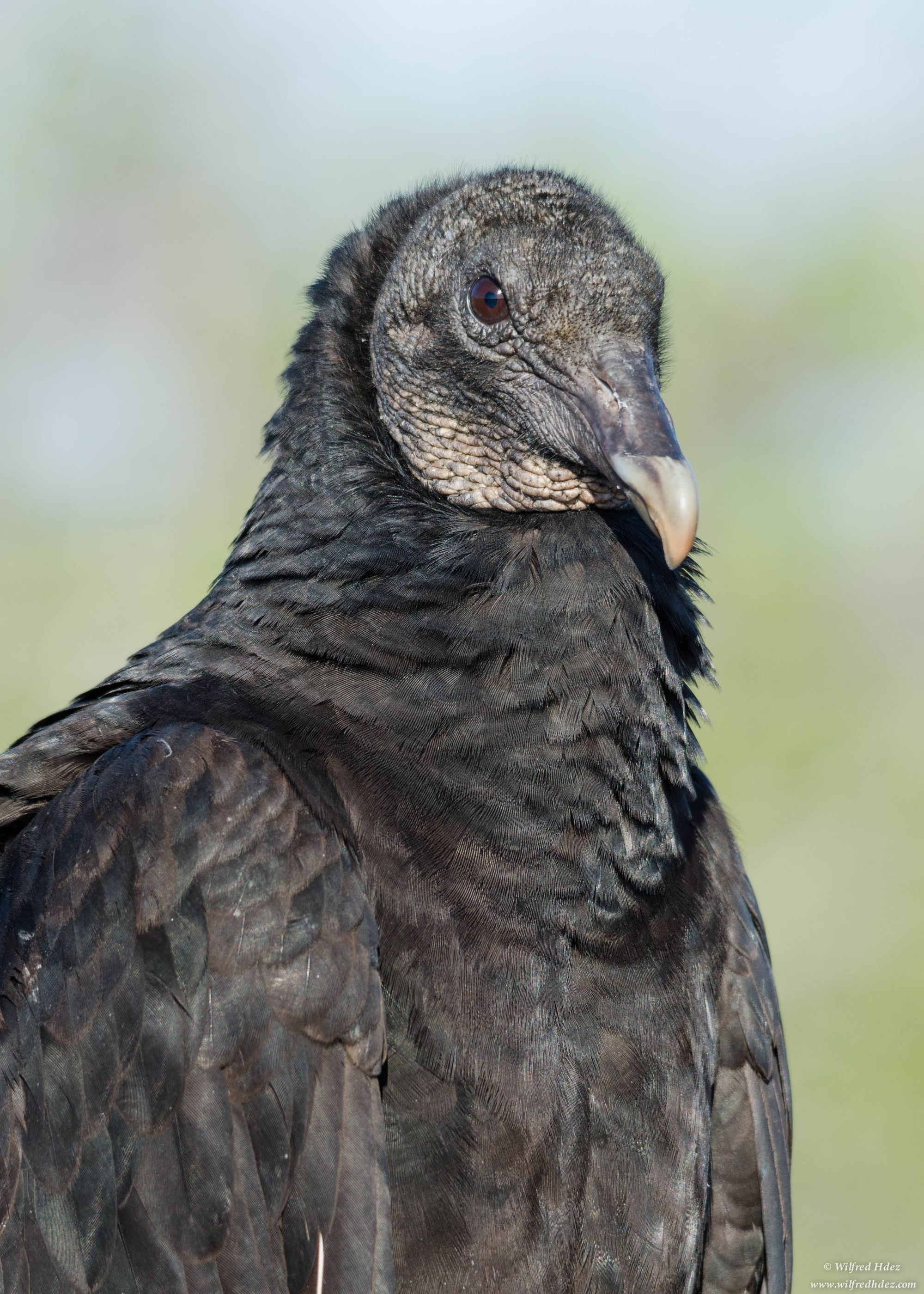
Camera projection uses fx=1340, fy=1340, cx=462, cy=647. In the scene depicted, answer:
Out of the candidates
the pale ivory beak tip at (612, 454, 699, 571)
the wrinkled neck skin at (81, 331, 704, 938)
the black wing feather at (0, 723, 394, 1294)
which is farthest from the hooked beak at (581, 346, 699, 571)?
the black wing feather at (0, 723, 394, 1294)

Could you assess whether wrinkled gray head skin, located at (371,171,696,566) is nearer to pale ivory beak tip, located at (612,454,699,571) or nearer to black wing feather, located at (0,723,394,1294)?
pale ivory beak tip, located at (612,454,699,571)

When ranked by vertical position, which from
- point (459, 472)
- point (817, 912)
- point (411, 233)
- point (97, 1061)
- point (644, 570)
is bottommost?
point (817, 912)

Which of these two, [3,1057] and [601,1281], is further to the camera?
[601,1281]

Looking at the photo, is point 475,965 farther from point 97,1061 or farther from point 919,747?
point 919,747

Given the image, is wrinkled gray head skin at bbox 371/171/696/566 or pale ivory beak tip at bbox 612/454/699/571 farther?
wrinkled gray head skin at bbox 371/171/696/566

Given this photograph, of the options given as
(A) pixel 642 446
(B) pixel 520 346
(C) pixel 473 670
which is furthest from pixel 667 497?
(B) pixel 520 346

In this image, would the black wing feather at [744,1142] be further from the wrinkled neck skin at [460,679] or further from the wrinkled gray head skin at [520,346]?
the wrinkled gray head skin at [520,346]

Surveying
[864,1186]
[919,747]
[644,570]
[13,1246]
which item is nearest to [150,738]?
[13,1246]

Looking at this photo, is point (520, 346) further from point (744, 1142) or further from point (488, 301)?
point (744, 1142)

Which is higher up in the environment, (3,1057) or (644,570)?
(644,570)
